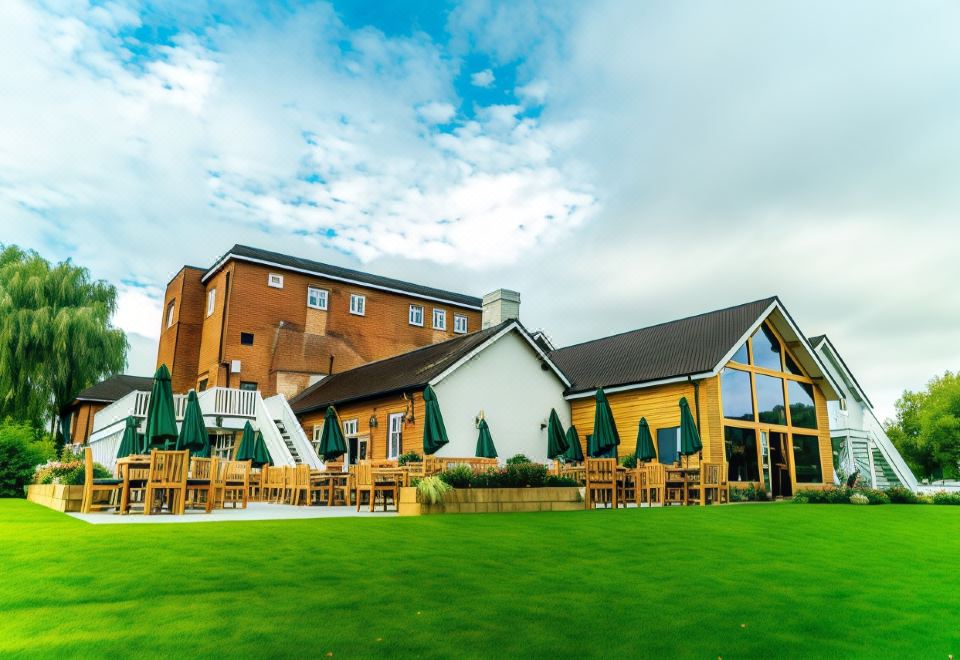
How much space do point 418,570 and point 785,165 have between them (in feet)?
47.5

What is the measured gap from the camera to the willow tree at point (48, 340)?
2909cm

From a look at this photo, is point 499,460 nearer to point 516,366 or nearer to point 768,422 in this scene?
point 516,366

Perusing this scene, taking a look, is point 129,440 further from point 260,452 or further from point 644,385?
point 644,385

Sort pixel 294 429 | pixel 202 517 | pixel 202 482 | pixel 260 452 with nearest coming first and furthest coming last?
pixel 202 517 → pixel 202 482 → pixel 260 452 → pixel 294 429

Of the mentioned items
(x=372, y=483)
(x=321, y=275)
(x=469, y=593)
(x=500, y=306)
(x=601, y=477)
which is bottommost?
(x=469, y=593)

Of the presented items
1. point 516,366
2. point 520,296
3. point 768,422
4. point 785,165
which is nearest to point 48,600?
point 785,165

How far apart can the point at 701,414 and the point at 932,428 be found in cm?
4454

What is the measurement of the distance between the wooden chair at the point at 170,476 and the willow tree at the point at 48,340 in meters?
20.5

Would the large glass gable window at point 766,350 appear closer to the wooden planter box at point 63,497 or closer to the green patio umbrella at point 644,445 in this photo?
the green patio umbrella at point 644,445

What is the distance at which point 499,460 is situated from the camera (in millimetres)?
22156

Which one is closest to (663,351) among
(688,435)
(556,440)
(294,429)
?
(688,435)

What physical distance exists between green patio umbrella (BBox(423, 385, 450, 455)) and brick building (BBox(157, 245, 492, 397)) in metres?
10.5

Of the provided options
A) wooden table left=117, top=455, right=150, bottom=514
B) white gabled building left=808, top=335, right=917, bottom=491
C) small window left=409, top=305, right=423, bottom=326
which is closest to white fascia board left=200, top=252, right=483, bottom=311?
small window left=409, top=305, right=423, bottom=326

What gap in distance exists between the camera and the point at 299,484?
680 inches
